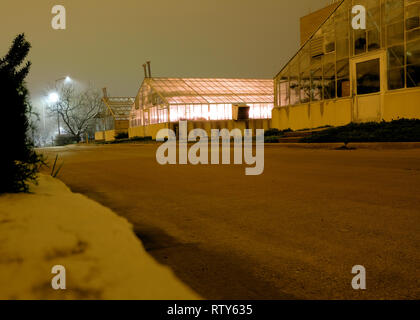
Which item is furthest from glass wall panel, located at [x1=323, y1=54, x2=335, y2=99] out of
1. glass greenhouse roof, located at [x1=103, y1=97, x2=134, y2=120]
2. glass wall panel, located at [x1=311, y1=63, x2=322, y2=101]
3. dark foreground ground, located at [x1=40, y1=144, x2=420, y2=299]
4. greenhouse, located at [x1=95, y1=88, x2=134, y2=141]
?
glass greenhouse roof, located at [x1=103, y1=97, x2=134, y2=120]

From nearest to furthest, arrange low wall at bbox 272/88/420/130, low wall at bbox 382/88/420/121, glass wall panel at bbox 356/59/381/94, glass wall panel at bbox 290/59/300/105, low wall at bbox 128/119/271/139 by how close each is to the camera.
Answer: low wall at bbox 382/88/420/121
low wall at bbox 272/88/420/130
glass wall panel at bbox 356/59/381/94
glass wall panel at bbox 290/59/300/105
low wall at bbox 128/119/271/139

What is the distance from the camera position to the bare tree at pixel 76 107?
2613 inches

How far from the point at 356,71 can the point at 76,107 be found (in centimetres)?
5464

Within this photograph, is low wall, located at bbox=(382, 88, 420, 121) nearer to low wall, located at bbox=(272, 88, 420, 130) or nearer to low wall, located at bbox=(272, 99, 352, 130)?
low wall, located at bbox=(272, 88, 420, 130)

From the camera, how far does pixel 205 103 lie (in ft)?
149

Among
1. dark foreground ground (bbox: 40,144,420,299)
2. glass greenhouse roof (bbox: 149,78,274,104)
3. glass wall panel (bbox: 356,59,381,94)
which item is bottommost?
dark foreground ground (bbox: 40,144,420,299)

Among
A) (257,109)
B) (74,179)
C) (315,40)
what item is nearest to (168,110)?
(257,109)

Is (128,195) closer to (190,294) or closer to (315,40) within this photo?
(190,294)

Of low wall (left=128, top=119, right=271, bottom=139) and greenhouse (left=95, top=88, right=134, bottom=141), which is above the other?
greenhouse (left=95, top=88, right=134, bottom=141)

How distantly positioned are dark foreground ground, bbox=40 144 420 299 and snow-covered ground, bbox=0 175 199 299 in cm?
29

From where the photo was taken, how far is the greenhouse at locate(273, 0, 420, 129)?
21.4 m

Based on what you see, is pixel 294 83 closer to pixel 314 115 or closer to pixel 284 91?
pixel 284 91

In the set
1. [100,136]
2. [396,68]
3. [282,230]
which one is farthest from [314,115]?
[100,136]

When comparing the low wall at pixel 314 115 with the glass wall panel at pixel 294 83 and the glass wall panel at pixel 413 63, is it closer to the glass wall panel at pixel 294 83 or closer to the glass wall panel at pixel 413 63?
the glass wall panel at pixel 294 83
